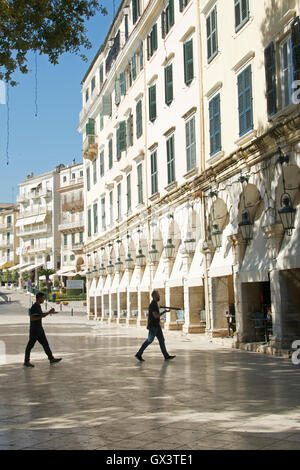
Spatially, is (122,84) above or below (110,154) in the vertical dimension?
above

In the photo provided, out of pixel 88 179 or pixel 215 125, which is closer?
pixel 215 125

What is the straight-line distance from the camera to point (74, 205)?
8288 cm

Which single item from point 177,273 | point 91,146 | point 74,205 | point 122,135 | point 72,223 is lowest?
point 177,273

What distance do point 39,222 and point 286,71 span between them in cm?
8627

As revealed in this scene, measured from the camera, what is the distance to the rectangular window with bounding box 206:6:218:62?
20.3 m

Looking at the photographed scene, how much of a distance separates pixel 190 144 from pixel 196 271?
4.72 metres

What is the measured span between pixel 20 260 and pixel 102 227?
68.5 m

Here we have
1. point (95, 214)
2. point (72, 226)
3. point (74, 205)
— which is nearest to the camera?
point (95, 214)

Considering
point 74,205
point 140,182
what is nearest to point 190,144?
point 140,182

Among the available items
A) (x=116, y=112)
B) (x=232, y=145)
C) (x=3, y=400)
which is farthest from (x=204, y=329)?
(x=116, y=112)

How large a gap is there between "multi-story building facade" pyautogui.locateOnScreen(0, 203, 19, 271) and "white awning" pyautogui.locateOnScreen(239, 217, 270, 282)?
9764 cm

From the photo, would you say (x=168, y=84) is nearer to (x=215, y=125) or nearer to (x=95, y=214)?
(x=215, y=125)

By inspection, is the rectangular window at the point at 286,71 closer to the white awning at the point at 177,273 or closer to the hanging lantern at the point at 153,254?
the white awning at the point at 177,273

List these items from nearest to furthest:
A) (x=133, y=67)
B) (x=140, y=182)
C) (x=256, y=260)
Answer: (x=256, y=260) → (x=140, y=182) → (x=133, y=67)
